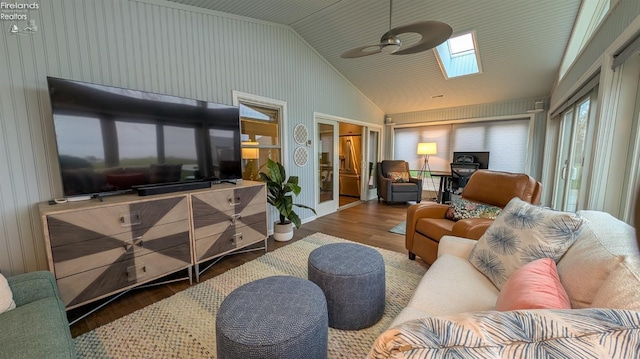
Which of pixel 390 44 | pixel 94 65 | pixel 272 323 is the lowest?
pixel 272 323

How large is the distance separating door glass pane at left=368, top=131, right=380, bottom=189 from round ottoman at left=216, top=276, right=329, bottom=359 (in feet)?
16.4

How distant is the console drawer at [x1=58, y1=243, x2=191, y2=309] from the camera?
5.50 ft

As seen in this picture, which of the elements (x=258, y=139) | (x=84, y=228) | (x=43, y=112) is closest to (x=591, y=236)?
(x=84, y=228)

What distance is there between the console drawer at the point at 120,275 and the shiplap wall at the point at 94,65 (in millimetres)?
611

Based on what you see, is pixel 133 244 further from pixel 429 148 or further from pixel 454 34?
pixel 429 148

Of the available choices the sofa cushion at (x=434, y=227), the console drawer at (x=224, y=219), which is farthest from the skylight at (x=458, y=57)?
the console drawer at (x=224, y=219)

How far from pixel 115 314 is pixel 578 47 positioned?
18.8 ft

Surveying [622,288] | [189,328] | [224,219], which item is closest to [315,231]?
[224,219]

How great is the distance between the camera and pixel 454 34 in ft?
11.5

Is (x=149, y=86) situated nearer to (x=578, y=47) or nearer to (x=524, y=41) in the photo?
(x=524, y=41)

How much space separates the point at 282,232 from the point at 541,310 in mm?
3044

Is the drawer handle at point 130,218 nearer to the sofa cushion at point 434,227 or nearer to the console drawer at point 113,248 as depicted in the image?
the console drawer at point 113,248

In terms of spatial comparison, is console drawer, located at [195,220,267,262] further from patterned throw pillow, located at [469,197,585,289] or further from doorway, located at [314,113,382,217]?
patterned throw pillow, located at [469,197,585,289]

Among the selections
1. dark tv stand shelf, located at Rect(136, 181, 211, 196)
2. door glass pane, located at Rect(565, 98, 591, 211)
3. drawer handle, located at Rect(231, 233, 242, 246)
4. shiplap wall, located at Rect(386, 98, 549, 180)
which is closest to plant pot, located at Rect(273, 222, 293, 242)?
drawer handle, located at Rect(231, 233, 242, 246)
